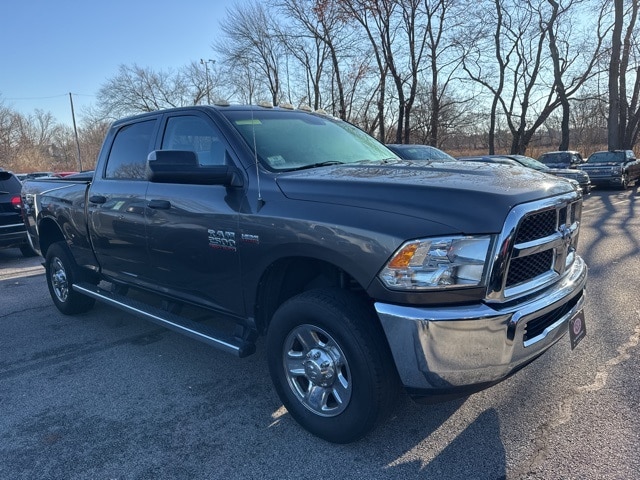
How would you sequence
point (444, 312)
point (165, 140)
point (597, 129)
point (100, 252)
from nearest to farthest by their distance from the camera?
point (444, 312), point (165, 140), point (100, 252), point (597, 129)

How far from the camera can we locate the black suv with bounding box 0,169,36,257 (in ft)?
27.9

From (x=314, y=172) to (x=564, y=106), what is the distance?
30474mm

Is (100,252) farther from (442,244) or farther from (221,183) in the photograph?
(442,244)

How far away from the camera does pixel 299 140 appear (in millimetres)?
3553

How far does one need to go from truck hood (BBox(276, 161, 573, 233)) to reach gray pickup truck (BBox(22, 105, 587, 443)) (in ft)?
0.03

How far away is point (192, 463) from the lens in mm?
2633

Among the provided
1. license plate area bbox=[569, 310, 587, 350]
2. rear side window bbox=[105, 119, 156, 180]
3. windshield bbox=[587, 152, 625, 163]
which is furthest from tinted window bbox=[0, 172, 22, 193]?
windshield bbox=[587, 152, 625, 163]

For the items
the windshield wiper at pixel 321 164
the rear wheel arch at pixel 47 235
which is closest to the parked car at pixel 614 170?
the windshield wiper at pixel 321 164

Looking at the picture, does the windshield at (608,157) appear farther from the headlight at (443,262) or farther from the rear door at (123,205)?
the headlight at (443,262)

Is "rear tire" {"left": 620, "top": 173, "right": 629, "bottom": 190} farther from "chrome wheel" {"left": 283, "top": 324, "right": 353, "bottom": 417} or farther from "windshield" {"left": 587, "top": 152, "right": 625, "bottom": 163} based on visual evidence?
"chrome wheel" {"left": 283, "top": 324, "right": 353, "bottom": 417}

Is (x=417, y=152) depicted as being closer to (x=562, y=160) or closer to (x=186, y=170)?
(x=186, y=170)

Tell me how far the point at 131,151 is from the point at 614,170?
19.7 m

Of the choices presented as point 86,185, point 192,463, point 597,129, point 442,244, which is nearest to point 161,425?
point 192,463

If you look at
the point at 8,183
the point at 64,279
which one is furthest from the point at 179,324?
the point at 8,183
